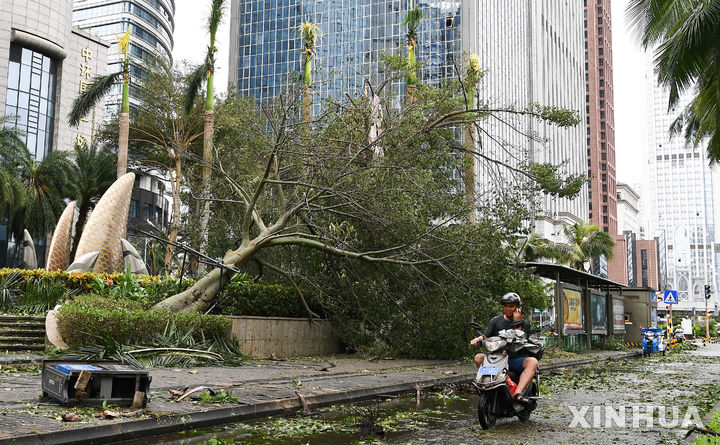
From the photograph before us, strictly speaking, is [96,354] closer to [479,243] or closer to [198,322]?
[198,322]

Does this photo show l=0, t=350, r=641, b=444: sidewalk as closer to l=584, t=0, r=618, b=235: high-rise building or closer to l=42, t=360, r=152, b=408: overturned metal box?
l=42, t=360, r=152, b=408: overturned metal box

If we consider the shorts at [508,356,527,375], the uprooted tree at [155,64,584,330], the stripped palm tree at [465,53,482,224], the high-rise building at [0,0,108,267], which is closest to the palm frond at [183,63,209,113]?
the uprooted tree at [155,64,584,330]

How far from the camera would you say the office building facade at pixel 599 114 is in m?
146

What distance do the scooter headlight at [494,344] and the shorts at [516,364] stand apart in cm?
61

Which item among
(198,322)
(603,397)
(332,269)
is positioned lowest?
(603,397)

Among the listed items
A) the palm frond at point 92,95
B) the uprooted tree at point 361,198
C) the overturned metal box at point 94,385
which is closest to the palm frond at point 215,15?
the palm frond at point 92,95

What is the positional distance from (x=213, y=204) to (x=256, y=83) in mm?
72009

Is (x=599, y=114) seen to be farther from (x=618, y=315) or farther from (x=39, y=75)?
(x=618, y=315)

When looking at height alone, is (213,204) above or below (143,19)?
below

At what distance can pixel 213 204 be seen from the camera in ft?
75.3

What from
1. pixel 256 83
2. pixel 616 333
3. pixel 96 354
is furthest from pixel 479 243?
pixel 256 83

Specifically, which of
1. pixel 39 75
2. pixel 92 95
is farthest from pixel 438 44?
pixel 92 95

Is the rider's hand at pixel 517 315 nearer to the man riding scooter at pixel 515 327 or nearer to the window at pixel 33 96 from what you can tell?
the man riding scooter at pixel 515 327

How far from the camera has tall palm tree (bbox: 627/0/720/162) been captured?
15.2 metres
